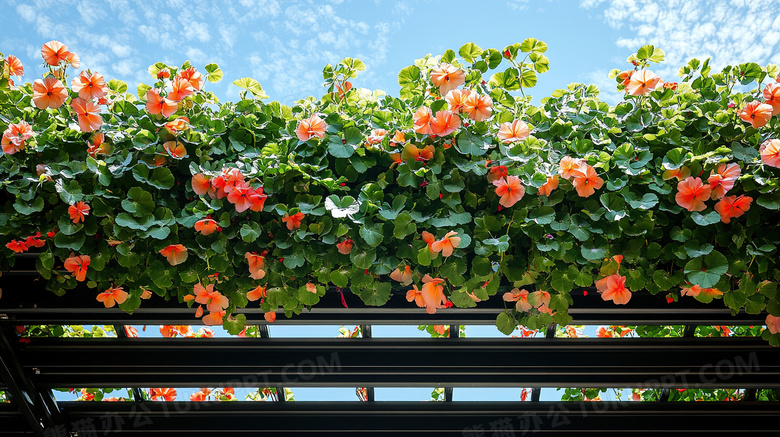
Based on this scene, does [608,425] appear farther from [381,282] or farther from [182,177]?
[182,177]

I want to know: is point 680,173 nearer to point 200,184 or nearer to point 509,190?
point 509,190

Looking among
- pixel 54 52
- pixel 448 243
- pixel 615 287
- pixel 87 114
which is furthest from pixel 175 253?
pixel 615 287

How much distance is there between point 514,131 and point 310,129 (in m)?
0.63

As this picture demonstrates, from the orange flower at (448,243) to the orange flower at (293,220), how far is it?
43 centimetres

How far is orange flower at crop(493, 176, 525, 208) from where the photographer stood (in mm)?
1600

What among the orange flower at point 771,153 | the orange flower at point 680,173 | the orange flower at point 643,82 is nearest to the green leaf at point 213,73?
the orange flower at point 643,82

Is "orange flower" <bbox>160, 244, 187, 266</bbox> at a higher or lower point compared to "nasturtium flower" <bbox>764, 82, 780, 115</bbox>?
lower

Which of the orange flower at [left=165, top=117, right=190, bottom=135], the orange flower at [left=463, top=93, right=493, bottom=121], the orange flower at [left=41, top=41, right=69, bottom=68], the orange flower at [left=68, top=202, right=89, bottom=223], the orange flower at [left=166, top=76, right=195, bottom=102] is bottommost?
the orange flower at [left=68, top=202, right=89, bottom=223]

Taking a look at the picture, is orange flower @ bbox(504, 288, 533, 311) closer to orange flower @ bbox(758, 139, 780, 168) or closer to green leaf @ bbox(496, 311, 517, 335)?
green leaf @ bbox(496, 311, 517, 335)

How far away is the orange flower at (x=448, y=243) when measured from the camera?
5.24 ft

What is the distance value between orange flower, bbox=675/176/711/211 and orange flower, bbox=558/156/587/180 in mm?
318

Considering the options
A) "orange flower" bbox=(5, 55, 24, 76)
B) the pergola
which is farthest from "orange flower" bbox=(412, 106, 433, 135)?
"orange flower" bbox=(5, 55, 24, 76)

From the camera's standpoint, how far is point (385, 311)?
221cm

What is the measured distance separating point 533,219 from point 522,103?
16.4 inches
